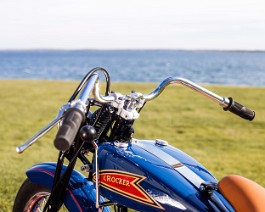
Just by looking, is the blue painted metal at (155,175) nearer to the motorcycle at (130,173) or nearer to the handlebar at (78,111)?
the motorcycle at (130,173)

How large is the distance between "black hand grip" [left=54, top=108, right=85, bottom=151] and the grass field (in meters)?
3.07

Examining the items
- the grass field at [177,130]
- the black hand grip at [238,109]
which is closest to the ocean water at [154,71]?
the grass field at [177,130]

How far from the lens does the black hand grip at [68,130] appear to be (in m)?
1.43

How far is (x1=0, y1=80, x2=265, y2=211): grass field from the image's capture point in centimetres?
609

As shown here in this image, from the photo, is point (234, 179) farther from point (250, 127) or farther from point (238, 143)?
point (250, 127)

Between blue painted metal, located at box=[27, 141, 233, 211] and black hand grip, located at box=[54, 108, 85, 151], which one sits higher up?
black hand grip, located at box=[54, 108, 85, 151]

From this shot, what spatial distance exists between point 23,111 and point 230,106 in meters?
9.71

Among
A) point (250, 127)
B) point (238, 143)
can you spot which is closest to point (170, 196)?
point (238, 143)

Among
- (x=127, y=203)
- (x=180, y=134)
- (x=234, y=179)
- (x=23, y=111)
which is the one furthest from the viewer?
(x=23, y=111)

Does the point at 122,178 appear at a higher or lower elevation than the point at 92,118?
lower

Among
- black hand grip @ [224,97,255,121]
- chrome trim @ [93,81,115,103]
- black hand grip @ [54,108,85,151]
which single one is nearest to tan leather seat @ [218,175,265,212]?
black hand grip @ [224,97,255,121]

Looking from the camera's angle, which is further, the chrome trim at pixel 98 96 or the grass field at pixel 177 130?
the grass field at pixel 177 130

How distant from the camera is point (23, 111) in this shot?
1123 centimetres

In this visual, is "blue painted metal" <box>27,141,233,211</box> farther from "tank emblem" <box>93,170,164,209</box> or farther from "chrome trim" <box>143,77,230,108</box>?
"chrome trim" <box>143,77,230,108</box>
